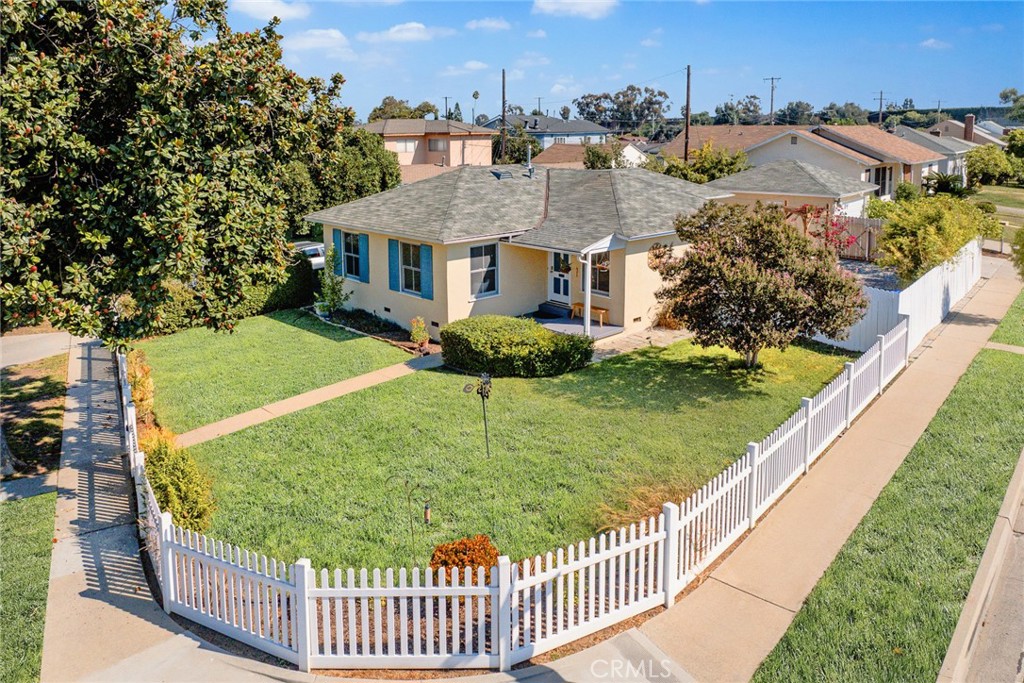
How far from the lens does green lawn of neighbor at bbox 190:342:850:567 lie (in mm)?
9523

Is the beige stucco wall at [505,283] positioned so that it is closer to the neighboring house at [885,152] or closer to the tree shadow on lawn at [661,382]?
the tree shadow on lawn at [661,382]

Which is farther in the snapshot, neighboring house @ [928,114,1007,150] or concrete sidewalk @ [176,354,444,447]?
neighboring house @ [928,114,1007,150]

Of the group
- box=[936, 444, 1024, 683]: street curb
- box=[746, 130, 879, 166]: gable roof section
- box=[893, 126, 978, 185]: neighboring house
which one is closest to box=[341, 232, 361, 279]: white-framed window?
box=[936, 444, 1024, 683]: street curb

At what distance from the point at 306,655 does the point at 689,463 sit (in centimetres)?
647

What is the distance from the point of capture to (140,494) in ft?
33.0

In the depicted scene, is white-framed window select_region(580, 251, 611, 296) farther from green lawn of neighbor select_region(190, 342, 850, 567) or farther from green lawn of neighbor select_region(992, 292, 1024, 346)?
green lawn of neighbor select_region(992, 292, 1024, 346)

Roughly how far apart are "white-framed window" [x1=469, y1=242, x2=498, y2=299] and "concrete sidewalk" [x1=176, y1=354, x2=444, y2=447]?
2582 mm

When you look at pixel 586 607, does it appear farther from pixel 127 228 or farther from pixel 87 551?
pixel 127 228

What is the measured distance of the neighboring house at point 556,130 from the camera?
287 feet

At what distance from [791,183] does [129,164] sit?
89.6ft

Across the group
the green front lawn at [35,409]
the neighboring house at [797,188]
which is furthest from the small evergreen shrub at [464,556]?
the neighboring house at [797,188]

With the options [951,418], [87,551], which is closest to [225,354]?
[87,551]

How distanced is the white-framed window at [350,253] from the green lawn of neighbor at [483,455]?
283 inches

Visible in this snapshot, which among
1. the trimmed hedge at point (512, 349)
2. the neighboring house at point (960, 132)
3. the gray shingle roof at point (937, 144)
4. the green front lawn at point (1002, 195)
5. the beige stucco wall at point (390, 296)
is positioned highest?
the neighboring house at point (960, 132)
